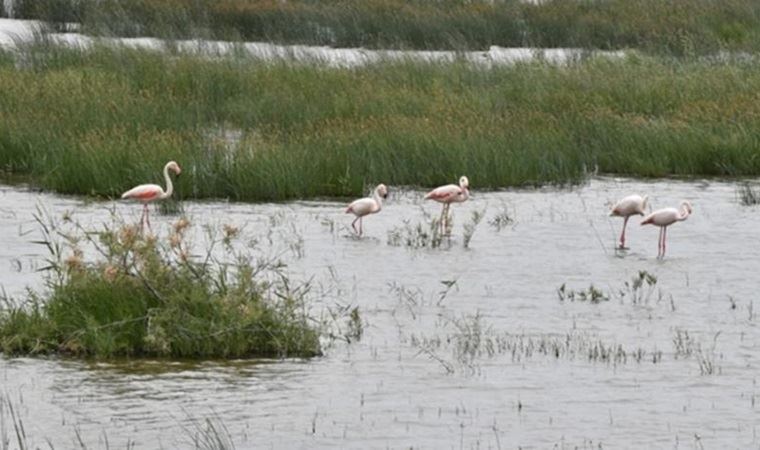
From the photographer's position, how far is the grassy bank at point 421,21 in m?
36.3

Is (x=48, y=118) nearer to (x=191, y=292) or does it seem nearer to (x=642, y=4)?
(x=191, y=292)

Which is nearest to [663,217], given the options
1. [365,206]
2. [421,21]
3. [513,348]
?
[365,206]

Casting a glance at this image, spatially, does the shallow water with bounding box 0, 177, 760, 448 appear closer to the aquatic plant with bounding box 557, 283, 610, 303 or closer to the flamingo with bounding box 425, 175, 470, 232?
the aquatic plant with bounding box 557, 283, 610, 303

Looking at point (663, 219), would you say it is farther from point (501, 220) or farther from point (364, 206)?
point (364, 206)

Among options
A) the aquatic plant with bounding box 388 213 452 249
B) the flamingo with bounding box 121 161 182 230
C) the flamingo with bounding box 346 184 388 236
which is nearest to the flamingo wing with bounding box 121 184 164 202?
the flamingo with bounding box 121 161 182 230

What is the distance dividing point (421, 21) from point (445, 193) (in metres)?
17.4

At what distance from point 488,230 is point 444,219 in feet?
2.01

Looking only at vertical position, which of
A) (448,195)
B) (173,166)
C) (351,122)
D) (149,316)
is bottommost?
(149,316)

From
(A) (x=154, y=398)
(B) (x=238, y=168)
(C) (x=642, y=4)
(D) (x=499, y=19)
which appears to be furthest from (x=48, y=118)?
(C) (x=642, y=4)

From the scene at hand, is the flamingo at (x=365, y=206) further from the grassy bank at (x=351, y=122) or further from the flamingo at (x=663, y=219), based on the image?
the flamingo at (x=663, y=219)

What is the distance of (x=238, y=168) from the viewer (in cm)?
2112

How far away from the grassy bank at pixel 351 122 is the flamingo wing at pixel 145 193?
0.46m

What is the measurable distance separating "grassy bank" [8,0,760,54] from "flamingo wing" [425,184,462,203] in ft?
51.4

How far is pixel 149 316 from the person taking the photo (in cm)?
1254
